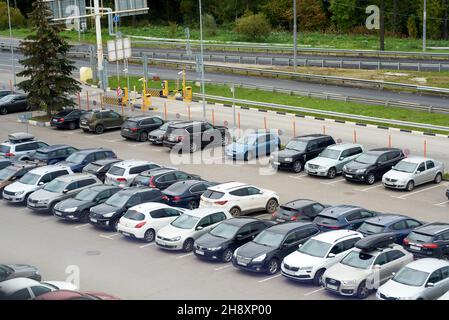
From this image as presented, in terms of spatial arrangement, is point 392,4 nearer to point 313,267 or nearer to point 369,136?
point 369,136

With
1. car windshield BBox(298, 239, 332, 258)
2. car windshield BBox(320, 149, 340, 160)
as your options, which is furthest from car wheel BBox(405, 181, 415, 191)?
car windshield BBox(298, 239, 332, 258)

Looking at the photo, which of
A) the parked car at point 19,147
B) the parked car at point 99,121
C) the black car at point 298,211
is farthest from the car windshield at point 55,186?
the parked car at point 99,121

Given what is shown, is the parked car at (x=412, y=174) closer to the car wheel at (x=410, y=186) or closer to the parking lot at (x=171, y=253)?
the car wheel at (x=410, y=186)

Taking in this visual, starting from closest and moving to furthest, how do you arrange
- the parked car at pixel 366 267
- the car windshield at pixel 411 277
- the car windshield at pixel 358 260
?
the car windshield at pixel 411 277 → the parked car at pixel 366 267 → the car windshield at pixel 358 260

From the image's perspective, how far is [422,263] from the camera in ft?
66.4

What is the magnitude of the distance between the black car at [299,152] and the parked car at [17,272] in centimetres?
1567

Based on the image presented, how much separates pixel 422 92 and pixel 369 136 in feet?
44.6

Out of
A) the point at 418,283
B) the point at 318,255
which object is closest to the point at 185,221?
the point at 318,255

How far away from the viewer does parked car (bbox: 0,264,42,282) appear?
809 inches

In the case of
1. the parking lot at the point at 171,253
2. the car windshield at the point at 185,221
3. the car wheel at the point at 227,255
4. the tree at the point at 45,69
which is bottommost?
the parking lot at the point at 171,253

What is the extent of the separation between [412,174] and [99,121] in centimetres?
1900

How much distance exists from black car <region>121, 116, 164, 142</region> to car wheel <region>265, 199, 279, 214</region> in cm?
1385

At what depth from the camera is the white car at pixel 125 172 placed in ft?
104

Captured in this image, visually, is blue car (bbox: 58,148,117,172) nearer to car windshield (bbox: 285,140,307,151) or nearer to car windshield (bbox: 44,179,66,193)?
car windshield (bbox: 44,179,66,193)
